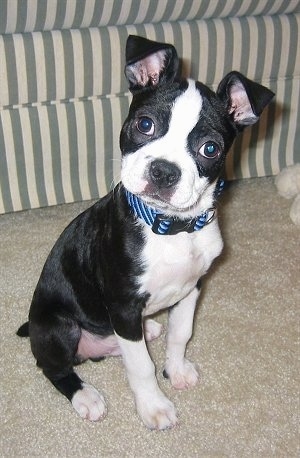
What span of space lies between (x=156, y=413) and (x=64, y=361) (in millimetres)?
331

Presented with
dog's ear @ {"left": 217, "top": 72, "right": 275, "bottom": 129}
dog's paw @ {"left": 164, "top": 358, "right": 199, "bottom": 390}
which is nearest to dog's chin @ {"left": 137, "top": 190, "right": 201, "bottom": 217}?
dog's ear @ {"left": 217, "top": 72, "right": 275, "bottom": 129}

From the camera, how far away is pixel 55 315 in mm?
1990

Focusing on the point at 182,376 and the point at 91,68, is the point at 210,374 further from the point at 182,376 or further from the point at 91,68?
the point at 91,68

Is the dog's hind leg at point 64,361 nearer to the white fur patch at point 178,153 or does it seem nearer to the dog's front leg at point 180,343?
the dog's front leg at point 180,343

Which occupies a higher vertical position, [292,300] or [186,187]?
[186,187]

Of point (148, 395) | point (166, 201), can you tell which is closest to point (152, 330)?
point (148, 395)

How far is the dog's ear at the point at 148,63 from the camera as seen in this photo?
1.72 meters

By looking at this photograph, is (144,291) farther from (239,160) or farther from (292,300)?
(239,160)

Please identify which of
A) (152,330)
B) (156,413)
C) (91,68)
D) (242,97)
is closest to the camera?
(242,97)

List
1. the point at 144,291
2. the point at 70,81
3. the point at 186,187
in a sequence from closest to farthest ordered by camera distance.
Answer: the point at 186,187 < the point at 144,291 < the point at 70,81

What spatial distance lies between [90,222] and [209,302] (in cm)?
76

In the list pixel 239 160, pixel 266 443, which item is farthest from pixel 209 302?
pixel 239 160

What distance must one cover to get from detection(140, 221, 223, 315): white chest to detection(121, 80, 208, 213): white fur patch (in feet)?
0.64

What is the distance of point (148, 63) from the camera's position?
1.80 meters
